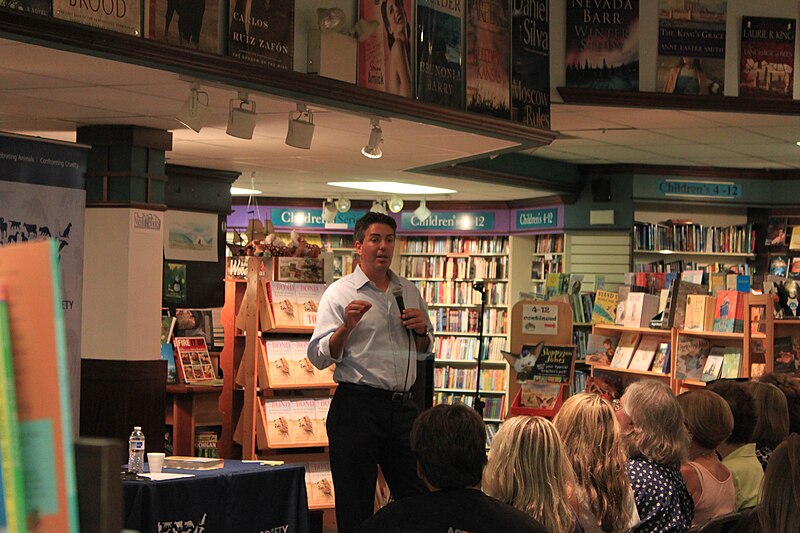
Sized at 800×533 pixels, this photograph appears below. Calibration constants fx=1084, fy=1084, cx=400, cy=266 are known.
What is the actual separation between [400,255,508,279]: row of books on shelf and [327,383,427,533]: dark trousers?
9.21 metres

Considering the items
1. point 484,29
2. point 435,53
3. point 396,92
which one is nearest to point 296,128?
point 396,92

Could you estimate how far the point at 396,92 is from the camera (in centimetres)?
591

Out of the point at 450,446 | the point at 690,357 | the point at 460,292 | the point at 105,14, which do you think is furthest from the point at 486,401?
the point at 450,446

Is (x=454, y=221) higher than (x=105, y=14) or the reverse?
the reverse

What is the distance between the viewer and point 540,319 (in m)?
8.86

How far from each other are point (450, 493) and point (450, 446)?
0.15 meters

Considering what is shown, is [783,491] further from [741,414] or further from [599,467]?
[741,414]

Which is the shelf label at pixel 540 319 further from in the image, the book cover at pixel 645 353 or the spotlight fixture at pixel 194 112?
the spotlight fixture at pixel 194 112

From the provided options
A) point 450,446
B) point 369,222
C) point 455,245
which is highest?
point 455,245

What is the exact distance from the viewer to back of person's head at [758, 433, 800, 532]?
2682mm

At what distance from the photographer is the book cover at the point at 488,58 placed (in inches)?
258

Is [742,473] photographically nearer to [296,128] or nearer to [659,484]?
[659,484]

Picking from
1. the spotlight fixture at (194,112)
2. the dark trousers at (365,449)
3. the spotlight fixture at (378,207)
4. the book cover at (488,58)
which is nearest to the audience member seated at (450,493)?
the dark trousers at (365,449)

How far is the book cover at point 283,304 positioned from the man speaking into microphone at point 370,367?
8.24 feet
